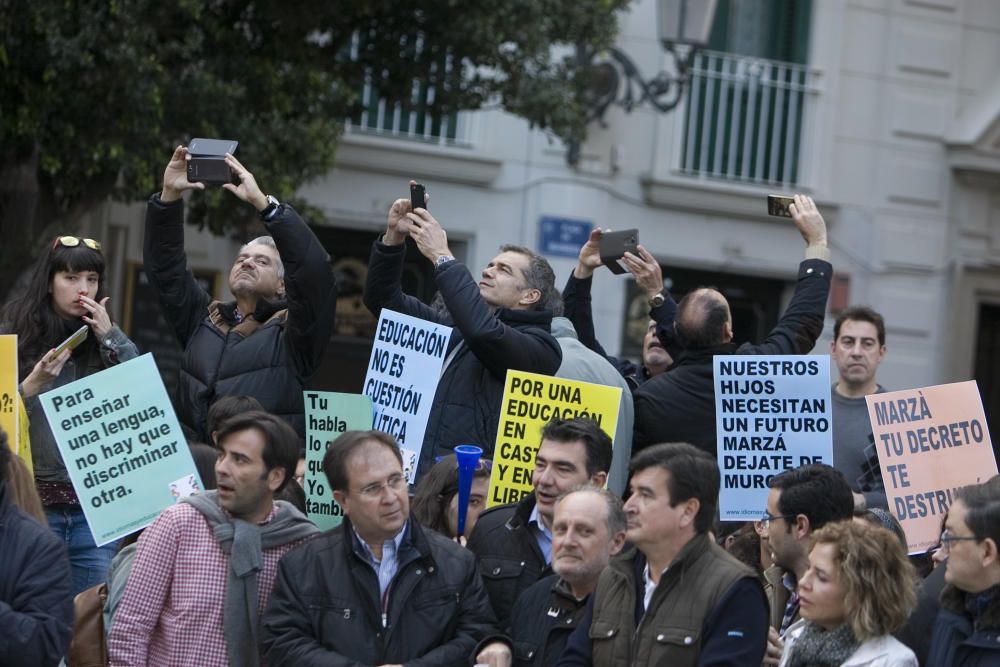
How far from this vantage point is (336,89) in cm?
1185

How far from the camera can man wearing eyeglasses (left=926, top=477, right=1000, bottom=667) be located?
5.11 meters

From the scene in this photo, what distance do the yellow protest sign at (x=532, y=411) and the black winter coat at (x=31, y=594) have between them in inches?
78.5

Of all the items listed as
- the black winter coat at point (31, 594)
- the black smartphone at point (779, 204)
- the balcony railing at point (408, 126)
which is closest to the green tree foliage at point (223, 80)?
the balcony railing at point (408, 126)

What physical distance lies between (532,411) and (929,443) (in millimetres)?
1588

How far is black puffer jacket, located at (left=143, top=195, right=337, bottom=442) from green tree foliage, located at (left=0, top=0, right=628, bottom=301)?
336cm

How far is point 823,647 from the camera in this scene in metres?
4.99

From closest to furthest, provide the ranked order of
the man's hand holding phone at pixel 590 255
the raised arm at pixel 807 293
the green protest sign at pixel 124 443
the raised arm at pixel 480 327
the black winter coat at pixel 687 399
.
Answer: the green protest sign at pixel 124 443
the raised arm at pixel 480 327
the black winter coat at pixel 687 399
the raised arm at pixel 807 293
the man's hand holding phone at pixel 590 255

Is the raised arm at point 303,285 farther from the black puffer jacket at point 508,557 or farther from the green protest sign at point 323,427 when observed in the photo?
the black puffer jacket at point 508,557

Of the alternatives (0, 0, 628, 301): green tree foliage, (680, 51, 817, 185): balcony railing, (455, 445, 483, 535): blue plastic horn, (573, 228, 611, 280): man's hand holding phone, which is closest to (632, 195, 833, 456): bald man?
(573, 228, 611, 280): man's hand holding phone

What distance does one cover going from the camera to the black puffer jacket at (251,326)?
6.87 meters

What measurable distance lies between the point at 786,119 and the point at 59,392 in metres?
10.8

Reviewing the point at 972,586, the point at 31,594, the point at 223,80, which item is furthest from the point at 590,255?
the point at 223,80

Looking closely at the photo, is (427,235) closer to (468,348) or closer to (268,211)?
(468,348)

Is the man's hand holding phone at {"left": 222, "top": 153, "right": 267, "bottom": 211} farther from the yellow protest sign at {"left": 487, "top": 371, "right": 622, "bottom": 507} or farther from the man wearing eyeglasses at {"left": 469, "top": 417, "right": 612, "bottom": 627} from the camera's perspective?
the man wearing eyeglasses at {"left": 469, "top": 417, "right": 612, "bottom": 627}
